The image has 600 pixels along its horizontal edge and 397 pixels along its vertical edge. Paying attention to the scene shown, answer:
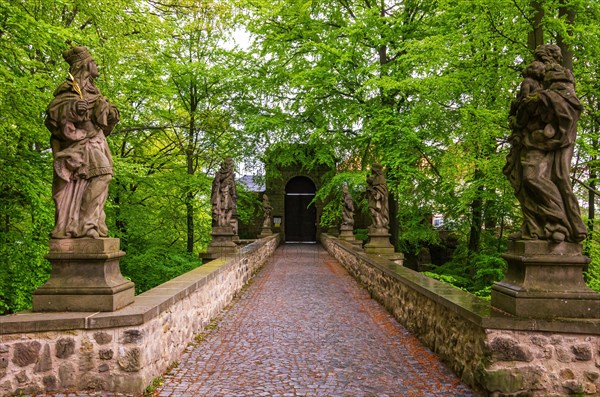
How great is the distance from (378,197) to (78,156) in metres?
9.63

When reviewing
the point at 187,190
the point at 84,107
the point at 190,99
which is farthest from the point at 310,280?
the point at 190,99

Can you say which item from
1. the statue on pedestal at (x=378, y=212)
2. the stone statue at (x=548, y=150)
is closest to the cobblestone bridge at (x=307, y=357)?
the stone statue at (x=548, y=150)

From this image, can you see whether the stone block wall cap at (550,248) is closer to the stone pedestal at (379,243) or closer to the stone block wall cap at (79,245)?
the stone block wall cap at (79,245)

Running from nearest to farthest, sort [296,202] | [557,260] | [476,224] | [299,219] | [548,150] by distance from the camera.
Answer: [557,260] < [548,150] < [476,224] < [296,202] < [299,219]

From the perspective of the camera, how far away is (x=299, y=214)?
32938 mm

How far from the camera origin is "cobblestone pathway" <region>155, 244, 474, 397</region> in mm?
4520

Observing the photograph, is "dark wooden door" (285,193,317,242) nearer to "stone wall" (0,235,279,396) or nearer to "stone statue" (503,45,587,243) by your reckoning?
"stone wall" (0,235,279,396)

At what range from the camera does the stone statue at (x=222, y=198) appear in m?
13.1

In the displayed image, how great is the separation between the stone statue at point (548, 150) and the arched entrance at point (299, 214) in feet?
93.2

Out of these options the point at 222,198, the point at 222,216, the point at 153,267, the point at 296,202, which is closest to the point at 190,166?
the point at 153,267

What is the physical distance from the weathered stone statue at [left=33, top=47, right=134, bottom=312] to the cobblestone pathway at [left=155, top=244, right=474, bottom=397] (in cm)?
120

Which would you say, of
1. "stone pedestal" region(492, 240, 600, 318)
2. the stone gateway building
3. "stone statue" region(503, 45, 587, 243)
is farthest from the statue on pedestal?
the stone gateway building

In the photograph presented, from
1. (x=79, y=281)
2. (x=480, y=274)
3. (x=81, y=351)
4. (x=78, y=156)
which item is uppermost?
(x=78, y=156)

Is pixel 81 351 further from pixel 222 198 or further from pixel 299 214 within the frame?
pixel 299 214
